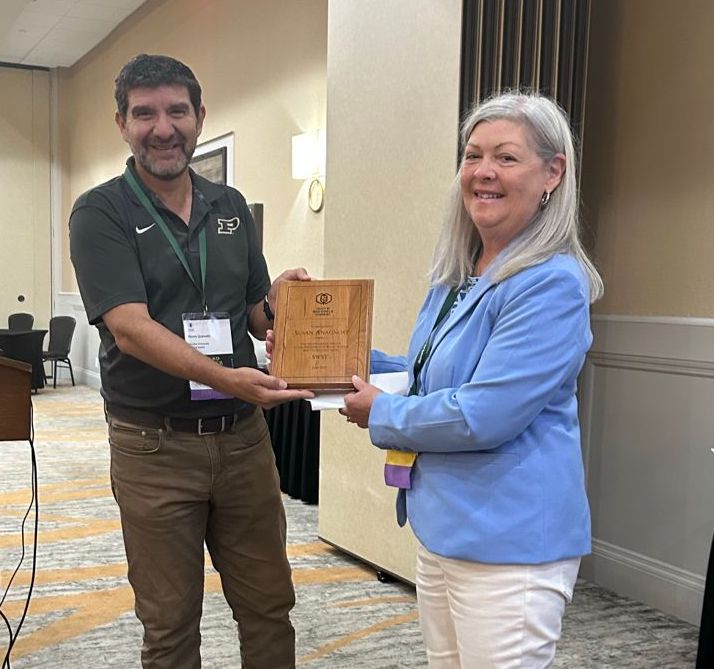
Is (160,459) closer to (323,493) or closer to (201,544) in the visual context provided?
(201,544)

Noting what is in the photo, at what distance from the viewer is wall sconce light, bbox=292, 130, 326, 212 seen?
5.32 meters

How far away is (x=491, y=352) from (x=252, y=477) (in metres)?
0.92

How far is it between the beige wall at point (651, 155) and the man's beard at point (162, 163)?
7.02ft

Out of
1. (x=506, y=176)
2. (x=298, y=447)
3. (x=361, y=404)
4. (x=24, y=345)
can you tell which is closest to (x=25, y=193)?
(x=24, y=345)

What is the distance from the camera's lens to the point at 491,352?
145cm

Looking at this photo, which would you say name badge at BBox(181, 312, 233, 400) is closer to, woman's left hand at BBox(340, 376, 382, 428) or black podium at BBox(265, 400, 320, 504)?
woman's left hand at BBox(340, 376, 382, 428)

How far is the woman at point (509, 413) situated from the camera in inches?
56.6

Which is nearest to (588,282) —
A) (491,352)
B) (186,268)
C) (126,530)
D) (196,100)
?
(491,352)

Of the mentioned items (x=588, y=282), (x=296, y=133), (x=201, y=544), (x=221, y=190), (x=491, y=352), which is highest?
(x=296, y=133)

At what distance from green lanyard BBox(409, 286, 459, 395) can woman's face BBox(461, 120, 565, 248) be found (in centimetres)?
17

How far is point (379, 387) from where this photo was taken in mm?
1870

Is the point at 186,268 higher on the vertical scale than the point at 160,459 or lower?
higher

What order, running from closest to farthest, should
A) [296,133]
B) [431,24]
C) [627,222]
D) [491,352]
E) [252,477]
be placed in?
[491,352] < [252,477] < [431,24] < [627,222] < [296,133]

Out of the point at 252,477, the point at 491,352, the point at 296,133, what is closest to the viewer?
the point at 491,352
